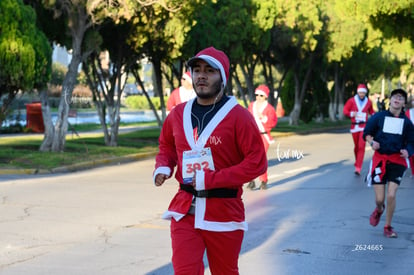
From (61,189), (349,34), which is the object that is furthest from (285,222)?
(349,34)

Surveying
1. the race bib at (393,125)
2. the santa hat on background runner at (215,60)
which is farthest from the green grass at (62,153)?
the santa hat on background runner at (215,60)

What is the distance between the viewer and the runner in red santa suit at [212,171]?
4.75m

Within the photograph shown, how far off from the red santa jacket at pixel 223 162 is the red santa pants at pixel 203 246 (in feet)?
0.16

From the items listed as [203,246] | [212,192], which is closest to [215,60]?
[212,192]

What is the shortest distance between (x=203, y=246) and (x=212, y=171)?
0.47 meters

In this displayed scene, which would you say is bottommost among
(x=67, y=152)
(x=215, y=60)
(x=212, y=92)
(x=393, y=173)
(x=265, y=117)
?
(x=67, y=152)

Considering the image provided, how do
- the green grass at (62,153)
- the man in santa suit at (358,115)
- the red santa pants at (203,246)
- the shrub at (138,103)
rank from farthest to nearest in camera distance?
1. the shrub at (138,103)
2. the green grass at (62,153)
3. the man in santa suit at (358,115)
4. the red santa pants at (203,246)

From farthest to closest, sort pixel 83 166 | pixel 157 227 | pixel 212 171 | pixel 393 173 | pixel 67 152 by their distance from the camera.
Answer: pixel 67 152
pixel 83 166
pixel 157 227
pixel 393 173
pixel 212 171

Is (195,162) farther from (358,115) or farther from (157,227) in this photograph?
(358,115)

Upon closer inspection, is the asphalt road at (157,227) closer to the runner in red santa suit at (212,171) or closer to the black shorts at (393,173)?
the black shorts at (393,173)

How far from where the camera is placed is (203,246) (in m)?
4.84

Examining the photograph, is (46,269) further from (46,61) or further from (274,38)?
(274,38)

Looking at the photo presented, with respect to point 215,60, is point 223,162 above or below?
below

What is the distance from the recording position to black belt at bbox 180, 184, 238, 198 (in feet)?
15.7
